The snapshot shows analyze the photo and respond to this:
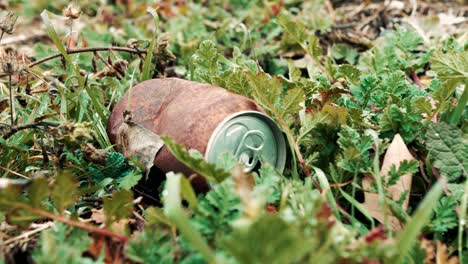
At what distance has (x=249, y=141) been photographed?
5.07 ft

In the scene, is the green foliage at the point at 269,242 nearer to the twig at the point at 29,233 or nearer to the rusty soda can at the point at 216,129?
the rusty soda can at the point at 216,129

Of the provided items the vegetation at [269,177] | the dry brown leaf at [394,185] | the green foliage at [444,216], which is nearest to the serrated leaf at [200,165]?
the vegetation at [269,177]

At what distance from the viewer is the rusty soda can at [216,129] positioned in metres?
1.50

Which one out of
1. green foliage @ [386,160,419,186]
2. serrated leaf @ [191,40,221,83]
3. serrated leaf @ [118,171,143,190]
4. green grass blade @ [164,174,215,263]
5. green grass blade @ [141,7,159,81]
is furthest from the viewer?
green grass blade @ [141,7,159,81]

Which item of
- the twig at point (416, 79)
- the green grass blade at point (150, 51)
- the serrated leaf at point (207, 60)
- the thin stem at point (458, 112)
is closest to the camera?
the thin stem at point (458, 112)

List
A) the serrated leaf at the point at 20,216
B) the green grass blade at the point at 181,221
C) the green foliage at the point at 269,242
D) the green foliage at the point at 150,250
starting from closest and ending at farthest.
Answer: the green foliage at the point at 269,242
the green grass blade at the point at 181,221
the green foliage at the point at 150,250
the serrated leaf at the point at 20,216

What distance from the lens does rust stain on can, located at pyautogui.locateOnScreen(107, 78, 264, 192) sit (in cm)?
151

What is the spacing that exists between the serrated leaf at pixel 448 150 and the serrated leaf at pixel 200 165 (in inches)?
26.1

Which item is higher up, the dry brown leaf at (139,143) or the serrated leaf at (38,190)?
the serrated leaf at (38,190)

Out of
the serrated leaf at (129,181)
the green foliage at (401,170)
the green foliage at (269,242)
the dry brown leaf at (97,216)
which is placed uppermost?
the green foliage at (269,242)

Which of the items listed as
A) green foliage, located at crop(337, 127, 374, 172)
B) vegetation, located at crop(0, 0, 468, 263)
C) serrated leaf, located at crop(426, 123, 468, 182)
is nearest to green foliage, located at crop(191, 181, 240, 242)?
vegetation, located at crop(0, 0, 468, 263)

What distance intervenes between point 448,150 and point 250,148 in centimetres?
59

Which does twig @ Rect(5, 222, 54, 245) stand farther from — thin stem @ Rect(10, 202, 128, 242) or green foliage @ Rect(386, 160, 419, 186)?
green foliage @ Rect(386, 160, 419, 186)

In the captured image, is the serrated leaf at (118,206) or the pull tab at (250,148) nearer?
the serrated leaf at (118,206)
